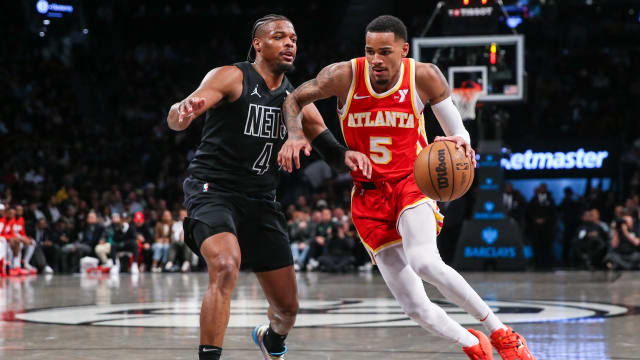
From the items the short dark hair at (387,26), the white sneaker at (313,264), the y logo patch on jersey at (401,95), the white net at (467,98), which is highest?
the white net at (467,98)

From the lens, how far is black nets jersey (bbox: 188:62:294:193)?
→ 549 centimetres

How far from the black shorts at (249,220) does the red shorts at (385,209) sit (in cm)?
51

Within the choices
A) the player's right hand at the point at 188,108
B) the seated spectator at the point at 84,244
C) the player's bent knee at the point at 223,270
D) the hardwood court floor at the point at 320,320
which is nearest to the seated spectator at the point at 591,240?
the hardwood court floor at the point at 320,320

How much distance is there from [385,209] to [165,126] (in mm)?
19888

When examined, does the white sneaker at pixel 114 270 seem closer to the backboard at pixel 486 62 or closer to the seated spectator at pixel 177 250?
the seated spectator at pixel 177 250

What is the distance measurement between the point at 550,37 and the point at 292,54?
21738 millimetres

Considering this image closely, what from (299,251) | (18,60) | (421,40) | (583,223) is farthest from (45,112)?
(583,223)

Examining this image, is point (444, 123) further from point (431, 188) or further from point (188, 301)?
point (188, 301)

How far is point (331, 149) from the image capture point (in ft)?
18.1

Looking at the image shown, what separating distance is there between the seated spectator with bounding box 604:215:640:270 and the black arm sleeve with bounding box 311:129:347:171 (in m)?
12.4

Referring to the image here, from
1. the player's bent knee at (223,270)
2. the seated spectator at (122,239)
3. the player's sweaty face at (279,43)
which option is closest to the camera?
the player's bent knee at (223,270)

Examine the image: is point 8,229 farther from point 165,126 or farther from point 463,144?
point 463,144

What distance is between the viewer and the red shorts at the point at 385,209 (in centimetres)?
550

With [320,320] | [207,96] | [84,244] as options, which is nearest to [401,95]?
[207,96]
